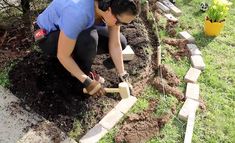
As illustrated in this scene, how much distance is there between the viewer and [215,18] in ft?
14.2

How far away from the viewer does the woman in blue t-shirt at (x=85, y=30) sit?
270 centimetres

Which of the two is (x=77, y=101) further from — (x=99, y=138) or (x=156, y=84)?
(x=156, y=84)

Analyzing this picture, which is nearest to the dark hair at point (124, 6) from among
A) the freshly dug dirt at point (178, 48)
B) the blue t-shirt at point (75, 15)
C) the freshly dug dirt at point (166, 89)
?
the blue t-shirt at point (75, 15)

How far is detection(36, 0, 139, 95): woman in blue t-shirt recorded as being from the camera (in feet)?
8.87

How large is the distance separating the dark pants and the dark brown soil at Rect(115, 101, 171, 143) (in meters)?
0.62

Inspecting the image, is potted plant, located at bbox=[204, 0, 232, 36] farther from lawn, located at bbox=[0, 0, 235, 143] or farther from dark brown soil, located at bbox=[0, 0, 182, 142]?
dark brown soil, located at bbox=[0, 0, 182, 142]

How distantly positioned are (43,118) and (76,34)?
86 centimetres

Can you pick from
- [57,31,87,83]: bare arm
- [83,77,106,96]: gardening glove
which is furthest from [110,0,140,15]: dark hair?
[83,77,106,96]: gardening glove

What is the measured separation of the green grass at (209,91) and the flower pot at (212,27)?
6cm

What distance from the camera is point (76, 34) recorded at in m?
2.89

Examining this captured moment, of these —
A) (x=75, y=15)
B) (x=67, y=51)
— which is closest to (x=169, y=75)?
(x=67, y=51)

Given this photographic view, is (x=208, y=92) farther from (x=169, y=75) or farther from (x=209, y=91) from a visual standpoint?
(x=169, y=75)

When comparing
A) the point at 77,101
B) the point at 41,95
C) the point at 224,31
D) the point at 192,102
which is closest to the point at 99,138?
the point at 77,101

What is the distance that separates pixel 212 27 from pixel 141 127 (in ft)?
5.76
